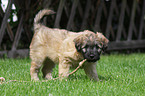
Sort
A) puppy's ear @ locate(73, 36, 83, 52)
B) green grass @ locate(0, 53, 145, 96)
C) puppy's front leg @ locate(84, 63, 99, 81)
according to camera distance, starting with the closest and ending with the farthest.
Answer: green grass @ locate(0, 53, 145, 96) < puppy's ear @ locate(73, 36, 83, 52) < puppy's front leg @ locate(84, 63, 99, 81)

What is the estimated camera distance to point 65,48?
161 inches

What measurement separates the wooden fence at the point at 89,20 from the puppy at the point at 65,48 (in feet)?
8.22

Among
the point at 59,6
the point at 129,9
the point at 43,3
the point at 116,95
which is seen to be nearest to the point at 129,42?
the point at 129,9

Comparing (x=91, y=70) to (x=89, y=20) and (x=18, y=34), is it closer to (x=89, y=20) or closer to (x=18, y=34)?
(x=18, y=34)

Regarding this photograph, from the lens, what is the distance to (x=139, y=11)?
10625 millimetres

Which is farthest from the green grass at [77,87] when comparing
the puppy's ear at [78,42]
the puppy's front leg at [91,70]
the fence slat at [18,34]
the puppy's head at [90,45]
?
the fence slat at [18,34]

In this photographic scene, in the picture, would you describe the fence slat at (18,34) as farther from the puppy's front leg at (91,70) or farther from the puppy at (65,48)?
the puppy's front leg at (91,70)

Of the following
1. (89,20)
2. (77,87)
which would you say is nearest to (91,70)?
(77,87)

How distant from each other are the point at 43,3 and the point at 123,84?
4.22 m

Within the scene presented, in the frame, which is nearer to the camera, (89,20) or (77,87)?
(77,87)

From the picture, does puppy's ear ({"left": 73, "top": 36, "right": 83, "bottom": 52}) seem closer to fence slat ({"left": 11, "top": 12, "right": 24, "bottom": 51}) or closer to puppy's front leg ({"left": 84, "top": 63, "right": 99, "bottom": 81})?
puppy's front leg ({"left": 84, "top": 63, "right": 99, "bottom": 81})

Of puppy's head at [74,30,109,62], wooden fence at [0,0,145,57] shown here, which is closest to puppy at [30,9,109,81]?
puppy's head at [74,30,109,62]

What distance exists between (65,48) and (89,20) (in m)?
5.01

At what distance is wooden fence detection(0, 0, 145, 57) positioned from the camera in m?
7.10
